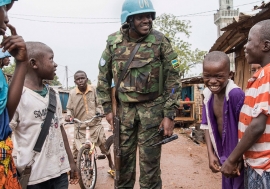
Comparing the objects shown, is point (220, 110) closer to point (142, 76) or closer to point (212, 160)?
point (212, 160)

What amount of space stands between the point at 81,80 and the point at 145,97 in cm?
241

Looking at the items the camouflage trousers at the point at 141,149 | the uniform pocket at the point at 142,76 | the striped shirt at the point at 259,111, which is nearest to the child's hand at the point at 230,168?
the striped shirt at the point at 259,111

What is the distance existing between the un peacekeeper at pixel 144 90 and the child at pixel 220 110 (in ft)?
2.16

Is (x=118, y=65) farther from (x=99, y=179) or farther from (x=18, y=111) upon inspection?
(x=99, y=179)

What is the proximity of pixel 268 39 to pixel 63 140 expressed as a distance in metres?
1.78

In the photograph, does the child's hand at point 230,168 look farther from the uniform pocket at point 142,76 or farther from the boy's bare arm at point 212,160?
the uniform pocket at point 142,76

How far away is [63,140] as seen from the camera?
8.42ft

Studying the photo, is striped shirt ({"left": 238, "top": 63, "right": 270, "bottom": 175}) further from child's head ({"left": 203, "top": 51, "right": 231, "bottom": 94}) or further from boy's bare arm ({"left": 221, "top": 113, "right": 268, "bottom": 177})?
child's head ({"left": 203, "top": 51, "right": 231, "bottom": 94})

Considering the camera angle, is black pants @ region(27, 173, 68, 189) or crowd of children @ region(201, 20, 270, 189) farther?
black pants @ region(27, 173, 68, 189)

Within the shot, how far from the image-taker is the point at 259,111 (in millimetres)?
1794

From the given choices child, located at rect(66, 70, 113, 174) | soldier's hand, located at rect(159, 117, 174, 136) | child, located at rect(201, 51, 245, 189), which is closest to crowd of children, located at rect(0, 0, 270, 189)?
child, located at rect(201, 51, 245, 189)

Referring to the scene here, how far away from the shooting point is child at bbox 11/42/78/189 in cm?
221

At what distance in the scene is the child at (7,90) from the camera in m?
1.56

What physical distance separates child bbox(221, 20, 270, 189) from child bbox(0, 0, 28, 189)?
139 centimetres
